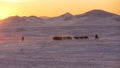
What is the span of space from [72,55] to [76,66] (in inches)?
207

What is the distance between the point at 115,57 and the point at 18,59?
23.1 feet

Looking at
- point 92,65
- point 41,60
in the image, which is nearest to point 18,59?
point 41,60

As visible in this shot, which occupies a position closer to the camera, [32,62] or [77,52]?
[32,62]

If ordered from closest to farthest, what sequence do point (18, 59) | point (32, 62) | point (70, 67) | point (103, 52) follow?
point (70, 67) < point (32, 62) < point (18, 59) < point (103, 52)

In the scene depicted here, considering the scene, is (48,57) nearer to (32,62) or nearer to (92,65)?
(32,62)

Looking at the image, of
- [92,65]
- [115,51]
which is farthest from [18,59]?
[115,51]

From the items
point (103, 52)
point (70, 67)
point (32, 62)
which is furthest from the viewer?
point (103, 52)

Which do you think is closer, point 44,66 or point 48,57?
point 44,66

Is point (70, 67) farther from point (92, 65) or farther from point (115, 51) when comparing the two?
point (115, 51)

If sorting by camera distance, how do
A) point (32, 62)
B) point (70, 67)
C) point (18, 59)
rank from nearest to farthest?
point (70, 67), point (32, 62), point (18, 59)

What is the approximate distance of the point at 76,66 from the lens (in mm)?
22594

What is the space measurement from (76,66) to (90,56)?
4.59 m

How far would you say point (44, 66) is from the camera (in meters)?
22.8

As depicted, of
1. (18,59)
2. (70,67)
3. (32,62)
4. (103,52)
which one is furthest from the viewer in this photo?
(103,52)
